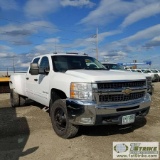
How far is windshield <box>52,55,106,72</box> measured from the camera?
6355 mm

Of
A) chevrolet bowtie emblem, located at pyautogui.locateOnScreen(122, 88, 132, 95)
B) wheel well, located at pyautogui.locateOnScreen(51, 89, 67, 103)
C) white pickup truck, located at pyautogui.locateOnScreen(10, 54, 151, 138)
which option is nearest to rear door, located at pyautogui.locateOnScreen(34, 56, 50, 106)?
white pickup truck, located at pyautogui.locateOnScreen(10, 54, 151, 138)

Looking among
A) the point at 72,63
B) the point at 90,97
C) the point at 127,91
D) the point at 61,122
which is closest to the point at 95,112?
the point at 90,97

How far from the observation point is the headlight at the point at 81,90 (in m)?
4.87

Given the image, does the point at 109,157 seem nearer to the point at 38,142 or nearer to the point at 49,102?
the point at 38,142

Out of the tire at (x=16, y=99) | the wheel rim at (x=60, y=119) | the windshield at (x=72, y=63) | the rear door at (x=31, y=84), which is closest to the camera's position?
the wheel rim at (x=60, y=119)

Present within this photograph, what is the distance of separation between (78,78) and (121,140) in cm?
170

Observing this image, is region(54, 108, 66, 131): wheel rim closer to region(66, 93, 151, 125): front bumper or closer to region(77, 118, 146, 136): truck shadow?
region(66, 93, 151, 125): front bumper

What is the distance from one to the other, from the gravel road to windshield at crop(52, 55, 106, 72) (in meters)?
1.64

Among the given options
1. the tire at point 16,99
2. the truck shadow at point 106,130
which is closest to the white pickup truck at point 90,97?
the truck shadow at point 106,130

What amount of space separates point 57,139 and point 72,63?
2175 mm

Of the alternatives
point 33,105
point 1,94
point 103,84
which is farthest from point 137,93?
point 1,94

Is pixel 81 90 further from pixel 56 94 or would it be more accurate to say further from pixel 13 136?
pixel 13 136

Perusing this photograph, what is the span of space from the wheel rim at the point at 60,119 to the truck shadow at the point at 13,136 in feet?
2.59

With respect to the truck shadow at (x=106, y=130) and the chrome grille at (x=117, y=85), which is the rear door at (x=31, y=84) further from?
the chrome grille at (x=117, y=85)
